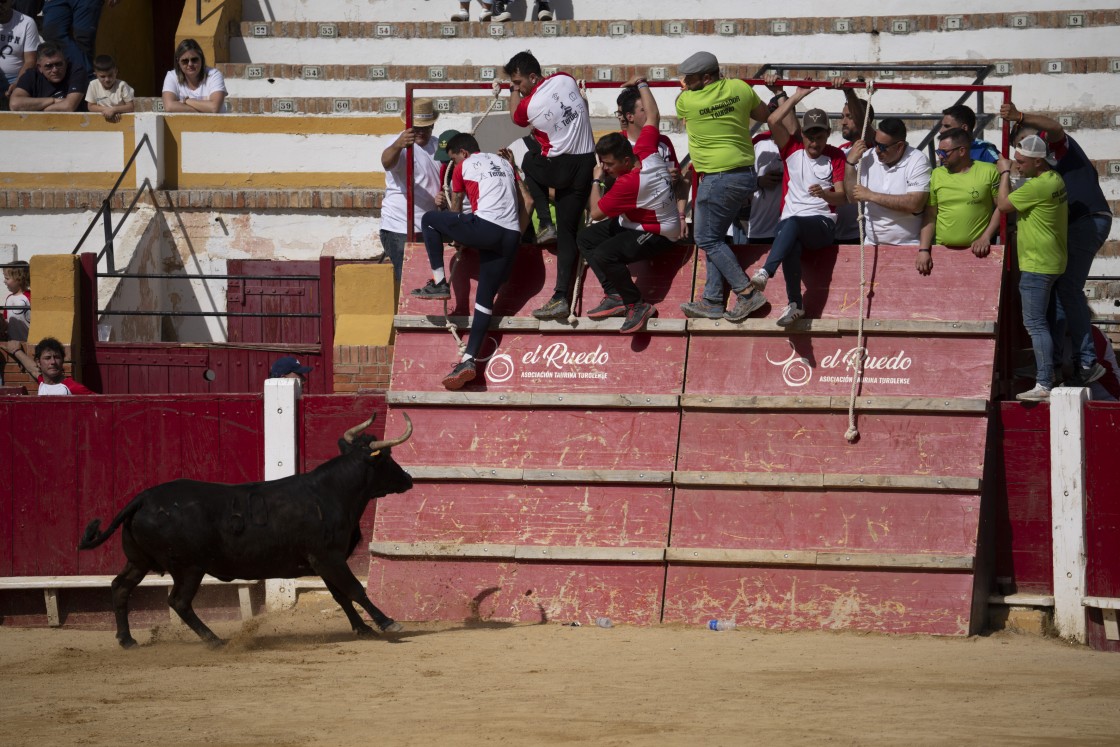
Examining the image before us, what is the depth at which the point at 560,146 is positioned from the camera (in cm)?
1043

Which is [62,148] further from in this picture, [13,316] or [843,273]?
[843,273]

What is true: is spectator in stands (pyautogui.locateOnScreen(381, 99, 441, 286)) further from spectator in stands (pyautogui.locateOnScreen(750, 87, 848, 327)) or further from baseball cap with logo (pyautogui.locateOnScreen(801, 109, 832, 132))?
baseball cap with logo (pyautogui.locateOnScreen(801, 109, 832, 132))

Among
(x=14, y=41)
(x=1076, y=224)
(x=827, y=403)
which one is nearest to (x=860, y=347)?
(x=827, y=403)

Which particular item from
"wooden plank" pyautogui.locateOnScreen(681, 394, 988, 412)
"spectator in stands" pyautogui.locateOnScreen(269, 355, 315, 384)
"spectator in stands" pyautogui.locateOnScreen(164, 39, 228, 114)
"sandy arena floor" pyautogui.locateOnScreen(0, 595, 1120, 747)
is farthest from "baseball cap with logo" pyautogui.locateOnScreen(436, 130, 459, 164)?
"spectator in stands" pyautogui.locateOnScreen(164, 39, 228, 114)

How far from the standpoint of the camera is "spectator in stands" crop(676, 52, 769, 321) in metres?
10.1

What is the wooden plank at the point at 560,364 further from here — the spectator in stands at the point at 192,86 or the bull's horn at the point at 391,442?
the spectator in stands at the point at 192,86

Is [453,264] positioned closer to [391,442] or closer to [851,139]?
[391,442]

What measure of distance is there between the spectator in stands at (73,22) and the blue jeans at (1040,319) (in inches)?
450

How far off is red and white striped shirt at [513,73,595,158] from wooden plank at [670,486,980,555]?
96.7 inches

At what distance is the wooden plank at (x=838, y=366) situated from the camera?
991cm

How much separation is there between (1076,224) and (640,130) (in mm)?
3006

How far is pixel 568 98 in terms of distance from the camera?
10.4m

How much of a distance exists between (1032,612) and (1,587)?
7157mm

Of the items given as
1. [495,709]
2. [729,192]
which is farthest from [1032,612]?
[495,709]
